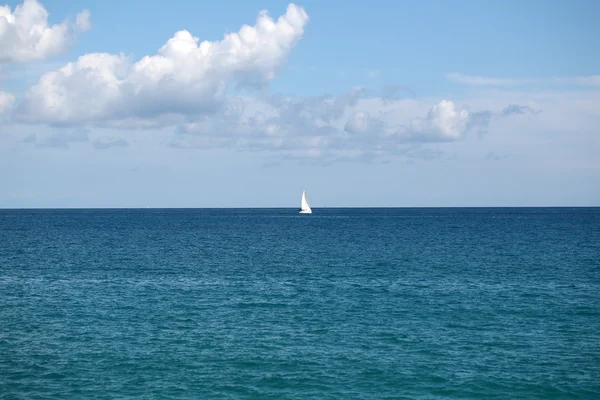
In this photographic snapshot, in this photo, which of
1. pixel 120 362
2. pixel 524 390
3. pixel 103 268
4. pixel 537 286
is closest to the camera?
pixel 524 390

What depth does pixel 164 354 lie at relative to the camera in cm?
4066

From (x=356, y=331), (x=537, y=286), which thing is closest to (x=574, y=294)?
(x=537, y=286)

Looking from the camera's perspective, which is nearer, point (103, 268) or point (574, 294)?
point (574, 294)

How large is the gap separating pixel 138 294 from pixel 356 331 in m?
26.4

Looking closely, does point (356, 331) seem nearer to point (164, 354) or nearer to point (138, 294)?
point (164, 354)

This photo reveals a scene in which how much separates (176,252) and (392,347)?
7130cm

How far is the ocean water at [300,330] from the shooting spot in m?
35.2

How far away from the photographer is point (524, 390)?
3431 cm

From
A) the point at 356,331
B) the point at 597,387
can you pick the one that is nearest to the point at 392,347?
the point at 356,331

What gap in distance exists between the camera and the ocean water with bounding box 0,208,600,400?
35.2 metres

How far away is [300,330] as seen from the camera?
155 feet

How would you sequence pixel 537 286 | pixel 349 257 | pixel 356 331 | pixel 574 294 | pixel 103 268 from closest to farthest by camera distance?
pixel 356 331 → pixel 574 294 → pixel 537 286 → pixel 103 268 → pixel 349 257

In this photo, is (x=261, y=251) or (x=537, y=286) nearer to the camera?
(x=537, y=286)

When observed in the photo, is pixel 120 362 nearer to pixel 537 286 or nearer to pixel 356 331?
pixel 356 331
